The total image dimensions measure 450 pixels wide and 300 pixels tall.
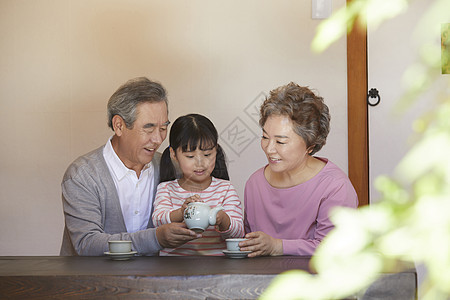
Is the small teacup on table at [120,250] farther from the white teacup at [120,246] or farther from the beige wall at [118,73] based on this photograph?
the beige wall at [118,73]

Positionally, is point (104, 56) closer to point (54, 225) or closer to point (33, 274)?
point (54, 225)

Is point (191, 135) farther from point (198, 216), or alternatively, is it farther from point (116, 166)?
point (198, 216)

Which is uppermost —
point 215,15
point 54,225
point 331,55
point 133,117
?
point 215,15

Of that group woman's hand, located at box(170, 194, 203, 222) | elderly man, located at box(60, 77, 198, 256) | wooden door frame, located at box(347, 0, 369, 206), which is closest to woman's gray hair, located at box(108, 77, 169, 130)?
elderly man, located at box(60, 77, 198, 256)

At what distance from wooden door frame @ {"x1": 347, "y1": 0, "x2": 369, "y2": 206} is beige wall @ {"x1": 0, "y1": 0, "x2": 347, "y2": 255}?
44mm

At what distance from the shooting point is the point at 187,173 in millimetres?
2223

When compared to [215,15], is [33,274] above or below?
below

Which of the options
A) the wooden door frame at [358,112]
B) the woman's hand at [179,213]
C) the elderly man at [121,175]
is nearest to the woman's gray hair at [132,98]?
the elderly man at [121,175]

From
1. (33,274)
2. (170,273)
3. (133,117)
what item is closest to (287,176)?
(133,117)

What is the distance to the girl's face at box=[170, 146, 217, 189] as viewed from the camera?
86.9 inches

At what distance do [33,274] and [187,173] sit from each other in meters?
0.86

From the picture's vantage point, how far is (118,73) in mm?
3295

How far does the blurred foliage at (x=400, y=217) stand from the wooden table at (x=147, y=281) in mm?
67

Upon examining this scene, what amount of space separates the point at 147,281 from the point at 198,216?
40 centimetres
